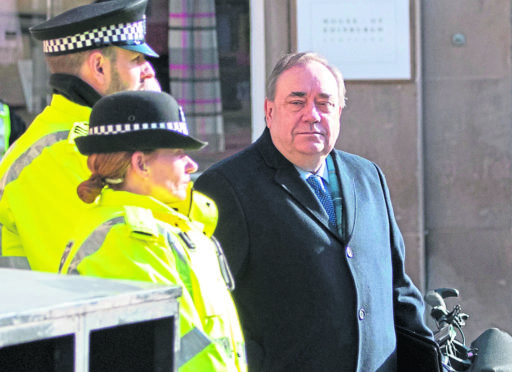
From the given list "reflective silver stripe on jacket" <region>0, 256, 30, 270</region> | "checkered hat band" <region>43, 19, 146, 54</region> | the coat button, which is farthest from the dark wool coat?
"reflective silver stripe on jacket" <region>0, 256, 30, 270</region>

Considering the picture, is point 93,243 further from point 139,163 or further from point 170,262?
point 139,163

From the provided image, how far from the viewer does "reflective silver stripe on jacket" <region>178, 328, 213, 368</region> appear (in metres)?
2.23

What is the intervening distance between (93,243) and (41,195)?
0.63m

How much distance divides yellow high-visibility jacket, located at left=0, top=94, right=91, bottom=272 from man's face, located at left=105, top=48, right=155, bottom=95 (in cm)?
20

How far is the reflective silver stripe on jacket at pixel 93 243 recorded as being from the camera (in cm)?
232

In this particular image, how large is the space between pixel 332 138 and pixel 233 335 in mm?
1253

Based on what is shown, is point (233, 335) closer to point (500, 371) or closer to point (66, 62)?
point (66, 62)

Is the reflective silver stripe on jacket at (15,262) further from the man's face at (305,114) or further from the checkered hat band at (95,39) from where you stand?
the man's face at (305,114)

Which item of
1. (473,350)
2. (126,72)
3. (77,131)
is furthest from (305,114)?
(473,350)

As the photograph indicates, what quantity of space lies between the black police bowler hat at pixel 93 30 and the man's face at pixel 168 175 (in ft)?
2.45

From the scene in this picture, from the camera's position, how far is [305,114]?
3.50m

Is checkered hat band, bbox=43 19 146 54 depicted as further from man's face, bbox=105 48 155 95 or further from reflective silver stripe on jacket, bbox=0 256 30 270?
reflective silver stripe on jacket, bbox=0 256 30 270

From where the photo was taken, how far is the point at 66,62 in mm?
3219

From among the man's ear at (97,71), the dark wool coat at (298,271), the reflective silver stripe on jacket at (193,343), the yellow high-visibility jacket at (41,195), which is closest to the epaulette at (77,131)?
the yellow high-visibility jacket at (41,195)
